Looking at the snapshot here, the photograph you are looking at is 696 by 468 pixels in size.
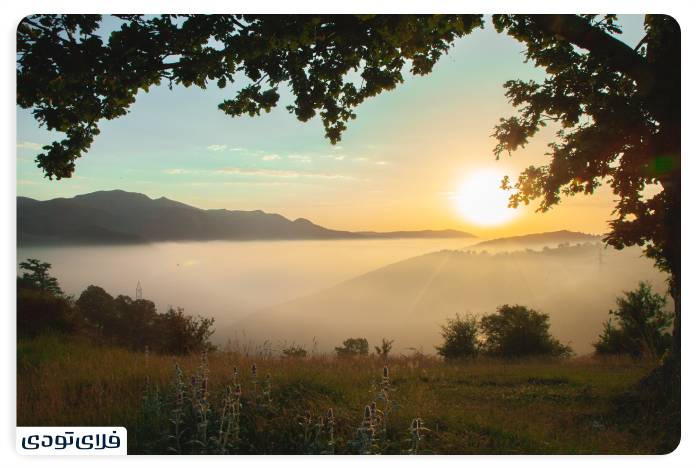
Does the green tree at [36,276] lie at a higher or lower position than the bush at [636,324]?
higher

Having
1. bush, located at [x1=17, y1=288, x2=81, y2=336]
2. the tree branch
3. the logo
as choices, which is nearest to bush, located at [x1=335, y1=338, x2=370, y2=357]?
bush, located at [x1=17, y1=288, x2=81, y2=336]

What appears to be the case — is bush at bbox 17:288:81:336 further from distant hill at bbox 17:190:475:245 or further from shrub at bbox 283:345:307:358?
shrub at bbox 283:345:307:358

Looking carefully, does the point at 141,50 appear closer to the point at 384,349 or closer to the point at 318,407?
the point at 318,407

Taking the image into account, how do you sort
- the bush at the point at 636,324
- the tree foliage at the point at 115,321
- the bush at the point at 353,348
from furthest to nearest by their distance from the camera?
the bush at the point at 636,324 → the bush at the point at 353,348 → the tree foliage at the point at 115,321

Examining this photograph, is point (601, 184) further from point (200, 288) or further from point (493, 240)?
point (200, 288)

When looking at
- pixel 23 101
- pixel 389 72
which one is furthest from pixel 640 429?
pixel 23 101

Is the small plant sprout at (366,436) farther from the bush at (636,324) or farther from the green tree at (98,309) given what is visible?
the bush at (636,324)

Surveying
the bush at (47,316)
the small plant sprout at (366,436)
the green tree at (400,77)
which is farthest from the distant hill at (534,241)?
the bush at (47,316)
